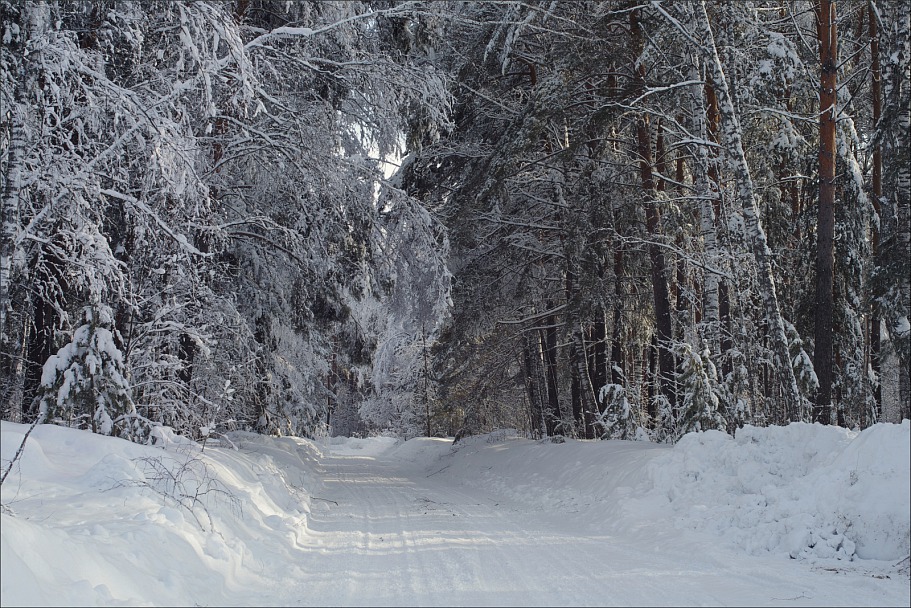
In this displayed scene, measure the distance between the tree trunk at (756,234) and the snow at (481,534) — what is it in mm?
1680

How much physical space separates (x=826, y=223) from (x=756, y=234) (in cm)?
153

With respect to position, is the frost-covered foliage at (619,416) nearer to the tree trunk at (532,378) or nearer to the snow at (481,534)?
the snow at (481,534)

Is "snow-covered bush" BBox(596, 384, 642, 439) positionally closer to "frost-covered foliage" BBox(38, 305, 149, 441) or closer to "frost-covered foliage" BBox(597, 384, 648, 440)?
"frost-covered foliage" BBox(597, 384, 648, 440)

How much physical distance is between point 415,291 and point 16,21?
23.8 feet

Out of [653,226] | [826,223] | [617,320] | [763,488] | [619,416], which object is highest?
[653,226]

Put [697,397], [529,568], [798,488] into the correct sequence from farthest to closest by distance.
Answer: [697,397] < [798,488] < [529,568]

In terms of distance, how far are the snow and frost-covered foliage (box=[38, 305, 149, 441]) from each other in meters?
0.78

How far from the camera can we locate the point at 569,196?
17.0m

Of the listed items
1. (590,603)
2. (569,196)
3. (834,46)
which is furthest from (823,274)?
(590,603)

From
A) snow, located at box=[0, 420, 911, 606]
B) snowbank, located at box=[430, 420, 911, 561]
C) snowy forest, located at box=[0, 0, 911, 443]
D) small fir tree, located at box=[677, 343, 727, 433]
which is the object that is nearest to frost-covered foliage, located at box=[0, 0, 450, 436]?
snowy forest, located at box=[0, 0, 911, 443]

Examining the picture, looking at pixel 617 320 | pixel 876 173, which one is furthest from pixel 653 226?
pixel 876 173

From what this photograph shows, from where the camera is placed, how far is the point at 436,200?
18.5 metres

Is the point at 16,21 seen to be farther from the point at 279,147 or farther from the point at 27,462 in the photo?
the point at 27,462

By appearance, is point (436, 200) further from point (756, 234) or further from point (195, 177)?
point (195, 177)
